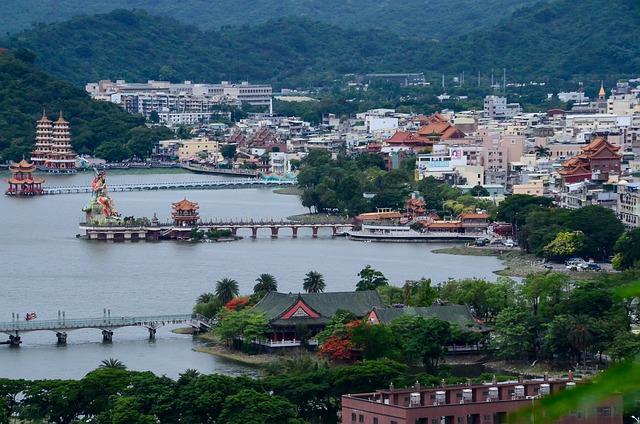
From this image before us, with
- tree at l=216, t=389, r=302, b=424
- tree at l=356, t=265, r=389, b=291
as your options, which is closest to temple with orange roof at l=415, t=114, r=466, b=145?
tree at l=356, t=265, r=389, b=291

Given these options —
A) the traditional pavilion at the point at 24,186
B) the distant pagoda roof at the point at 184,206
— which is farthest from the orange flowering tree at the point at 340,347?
the traditional pavilion at the point at 24,186

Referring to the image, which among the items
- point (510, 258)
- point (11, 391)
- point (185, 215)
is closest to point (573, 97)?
point (185, 215)

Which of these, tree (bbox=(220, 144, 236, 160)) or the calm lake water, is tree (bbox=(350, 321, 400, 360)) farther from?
tree (bbox=(220, 144, 236, 160))

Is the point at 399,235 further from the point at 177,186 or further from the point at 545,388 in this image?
the point at 545,388

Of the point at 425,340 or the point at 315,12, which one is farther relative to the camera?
the point at 315,12

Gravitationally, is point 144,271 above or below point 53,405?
above

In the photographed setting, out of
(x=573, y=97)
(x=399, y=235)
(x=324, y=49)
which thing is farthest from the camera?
(x=324, y=49)

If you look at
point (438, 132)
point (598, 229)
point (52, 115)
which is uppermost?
point (52, 115)

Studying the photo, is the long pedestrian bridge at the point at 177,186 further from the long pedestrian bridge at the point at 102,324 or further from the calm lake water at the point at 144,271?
the long pedestrian bridge at the point at 102,324
